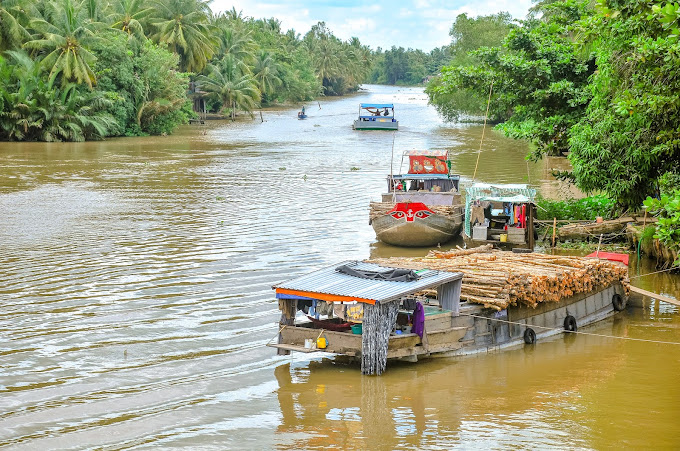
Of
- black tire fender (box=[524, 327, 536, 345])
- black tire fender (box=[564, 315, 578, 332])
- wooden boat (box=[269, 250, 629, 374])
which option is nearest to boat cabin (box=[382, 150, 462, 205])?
wooden boat (box=[269, 250, 629, 374])

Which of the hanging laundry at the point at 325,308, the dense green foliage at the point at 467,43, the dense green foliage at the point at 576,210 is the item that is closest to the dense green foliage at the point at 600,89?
the dense green foliage at the point at 576,210

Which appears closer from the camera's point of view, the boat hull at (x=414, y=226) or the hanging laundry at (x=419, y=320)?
the hanging laundry at (x=419, y=320)

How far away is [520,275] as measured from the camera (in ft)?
42.7

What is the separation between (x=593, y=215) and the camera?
71.3ft

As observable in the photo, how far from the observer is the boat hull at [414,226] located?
68.1 feet

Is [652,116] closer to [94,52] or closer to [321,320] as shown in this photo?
[321,320]

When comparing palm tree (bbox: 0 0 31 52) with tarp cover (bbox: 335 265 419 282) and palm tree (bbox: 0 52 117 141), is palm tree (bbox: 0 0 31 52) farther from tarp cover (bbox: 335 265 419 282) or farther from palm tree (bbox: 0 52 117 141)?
tarp cover (bbox: 335 265 419 282)

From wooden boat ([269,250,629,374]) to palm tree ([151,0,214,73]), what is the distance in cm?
5336

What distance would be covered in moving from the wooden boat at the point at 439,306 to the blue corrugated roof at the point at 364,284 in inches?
0.5

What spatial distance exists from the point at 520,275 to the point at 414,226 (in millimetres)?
7974

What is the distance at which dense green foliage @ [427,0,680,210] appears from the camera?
12.8m

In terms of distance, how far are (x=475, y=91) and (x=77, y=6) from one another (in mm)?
33817

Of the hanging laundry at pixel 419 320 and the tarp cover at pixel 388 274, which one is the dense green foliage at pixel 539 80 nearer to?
the tarp cover at pixel 388 274

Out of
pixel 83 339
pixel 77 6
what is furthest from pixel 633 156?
pixel 77 6
